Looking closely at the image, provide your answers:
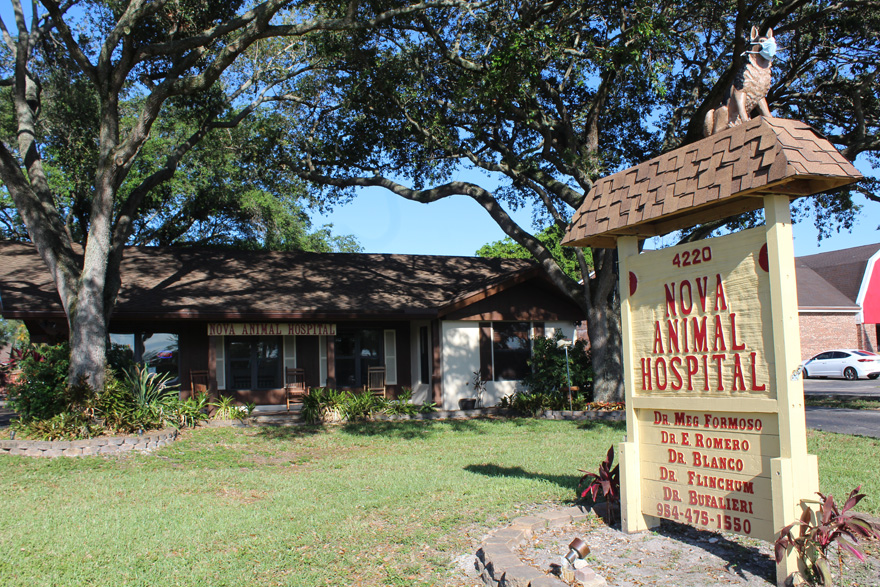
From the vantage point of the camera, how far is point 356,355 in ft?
63.2

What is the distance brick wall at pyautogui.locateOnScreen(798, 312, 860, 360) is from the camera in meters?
32.5

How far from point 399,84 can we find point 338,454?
9083mm

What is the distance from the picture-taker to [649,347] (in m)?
5.89

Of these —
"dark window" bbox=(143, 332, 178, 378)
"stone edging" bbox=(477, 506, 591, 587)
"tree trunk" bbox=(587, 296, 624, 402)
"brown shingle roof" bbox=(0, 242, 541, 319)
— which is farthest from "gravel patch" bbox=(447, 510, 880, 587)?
"dark window" bbox=(143, 332, 178, 378)

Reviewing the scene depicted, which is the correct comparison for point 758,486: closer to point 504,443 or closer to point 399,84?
point 504,443

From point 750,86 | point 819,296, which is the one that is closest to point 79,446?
point 750,86

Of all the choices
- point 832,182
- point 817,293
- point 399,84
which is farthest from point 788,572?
point 817,293

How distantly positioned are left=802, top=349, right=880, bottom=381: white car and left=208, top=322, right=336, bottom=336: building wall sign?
66.5 ft

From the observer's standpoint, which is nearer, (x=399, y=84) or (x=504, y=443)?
(x=504, y=443)

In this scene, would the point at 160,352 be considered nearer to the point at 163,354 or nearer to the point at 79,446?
the point at 163,354

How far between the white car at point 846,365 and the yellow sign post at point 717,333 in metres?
24.5

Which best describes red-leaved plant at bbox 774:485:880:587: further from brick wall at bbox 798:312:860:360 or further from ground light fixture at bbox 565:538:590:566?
brick wall at bbox 798:312:860:360

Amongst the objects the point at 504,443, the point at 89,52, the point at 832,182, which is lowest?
the point at 504,443

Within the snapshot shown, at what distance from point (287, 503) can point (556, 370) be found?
10917mm
